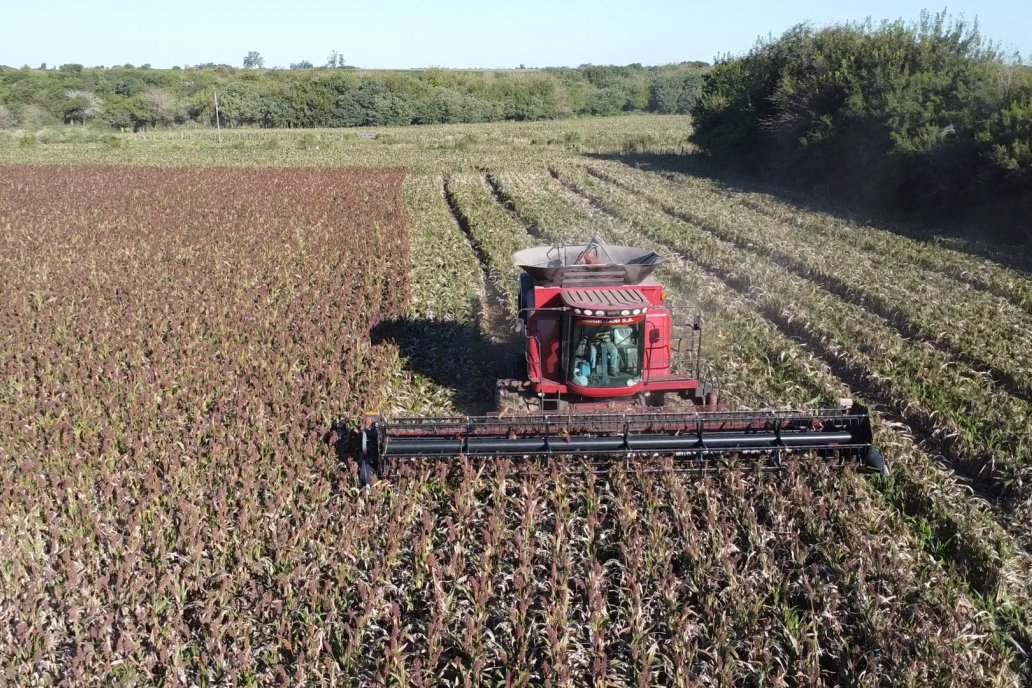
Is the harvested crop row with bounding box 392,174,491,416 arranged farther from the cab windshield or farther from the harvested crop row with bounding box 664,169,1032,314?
the harvested crop row with bounding box 664,169,1032,314

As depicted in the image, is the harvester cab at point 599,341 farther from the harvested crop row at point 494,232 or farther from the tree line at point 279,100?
the tree line at point 279,100

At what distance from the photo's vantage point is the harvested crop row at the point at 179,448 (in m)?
5.93

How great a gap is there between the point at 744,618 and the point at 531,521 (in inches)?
81.1

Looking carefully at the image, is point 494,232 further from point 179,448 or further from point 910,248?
point 179,448

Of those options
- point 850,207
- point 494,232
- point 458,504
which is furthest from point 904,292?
point 850,207

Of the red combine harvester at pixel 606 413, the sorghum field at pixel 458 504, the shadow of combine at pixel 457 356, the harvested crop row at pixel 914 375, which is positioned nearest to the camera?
the sorghum field at pixel 458 504

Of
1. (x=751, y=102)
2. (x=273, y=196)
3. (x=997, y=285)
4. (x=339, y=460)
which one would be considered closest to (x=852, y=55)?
(x=751, y=102)

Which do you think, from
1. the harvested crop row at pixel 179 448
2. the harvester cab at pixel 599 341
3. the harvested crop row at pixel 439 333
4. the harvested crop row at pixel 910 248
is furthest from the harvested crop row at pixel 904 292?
the harvested crop row at pixel 179 448

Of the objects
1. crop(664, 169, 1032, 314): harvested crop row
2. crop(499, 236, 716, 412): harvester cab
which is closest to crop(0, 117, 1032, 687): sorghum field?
crop(664, 169, 1032, 314): harvested crop row

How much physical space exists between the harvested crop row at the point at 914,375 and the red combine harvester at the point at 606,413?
5.21 feet

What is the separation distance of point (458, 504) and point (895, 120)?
25751 mm

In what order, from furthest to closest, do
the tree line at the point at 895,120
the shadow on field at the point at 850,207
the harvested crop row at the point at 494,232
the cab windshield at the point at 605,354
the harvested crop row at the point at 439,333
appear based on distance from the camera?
the tree line at the point at 895,120 < the shadow on field at the point at 850,207 < the harvested crop row at the point at 494,232 < the harvested crop row at the point at 439,333 < the cab windshield at the point at 605,354

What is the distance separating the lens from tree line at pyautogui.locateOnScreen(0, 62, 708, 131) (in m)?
82.4

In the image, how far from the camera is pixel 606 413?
8.90m
